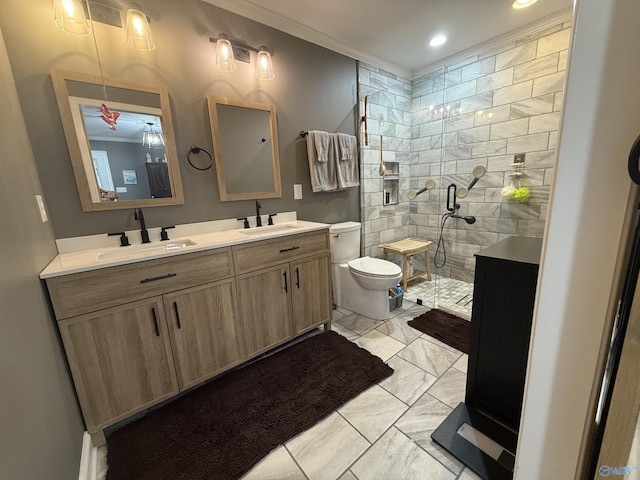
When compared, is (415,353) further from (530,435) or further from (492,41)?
(492,41)

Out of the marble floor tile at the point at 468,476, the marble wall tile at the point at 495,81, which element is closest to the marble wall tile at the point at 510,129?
the marble wall tile at the point at 495,81

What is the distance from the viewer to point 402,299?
269 cm

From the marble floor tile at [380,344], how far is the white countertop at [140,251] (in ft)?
3.26

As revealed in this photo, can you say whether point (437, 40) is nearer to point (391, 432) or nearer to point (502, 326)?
point (502, 326)

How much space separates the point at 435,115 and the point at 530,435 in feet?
10.5

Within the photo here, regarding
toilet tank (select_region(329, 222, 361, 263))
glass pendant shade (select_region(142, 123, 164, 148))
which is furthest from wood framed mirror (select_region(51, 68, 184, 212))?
toilet tank (select_region(329, 222, 361, 263))

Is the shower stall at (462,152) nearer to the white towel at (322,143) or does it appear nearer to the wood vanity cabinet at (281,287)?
the white towel at (322,143)

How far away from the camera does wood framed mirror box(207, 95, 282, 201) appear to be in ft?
6.33

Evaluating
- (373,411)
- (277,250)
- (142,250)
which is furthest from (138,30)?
(373,411)

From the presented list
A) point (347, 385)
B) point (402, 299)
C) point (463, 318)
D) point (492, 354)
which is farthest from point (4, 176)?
point (463, 318)

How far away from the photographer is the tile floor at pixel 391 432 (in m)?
1.15

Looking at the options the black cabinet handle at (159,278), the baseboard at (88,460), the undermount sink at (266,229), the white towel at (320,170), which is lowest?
the baseboard at (88,460)

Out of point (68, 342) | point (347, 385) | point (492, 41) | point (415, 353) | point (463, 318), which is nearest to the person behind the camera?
point (68, 342)

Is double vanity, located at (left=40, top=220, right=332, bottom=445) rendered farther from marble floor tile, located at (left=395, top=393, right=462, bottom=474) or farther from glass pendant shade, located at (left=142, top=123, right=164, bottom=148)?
marble floor tile, located at (left=395, top=393, right=462, bottom=474)
